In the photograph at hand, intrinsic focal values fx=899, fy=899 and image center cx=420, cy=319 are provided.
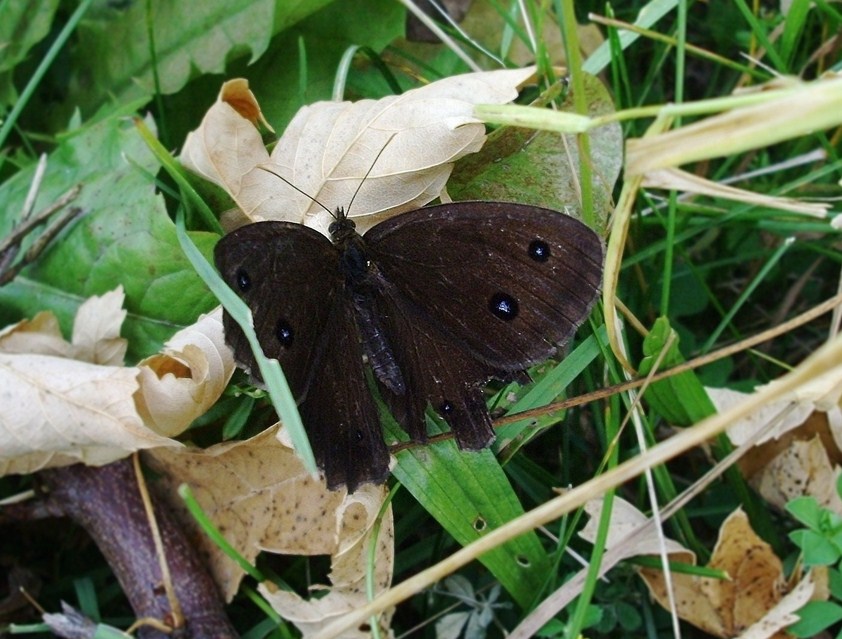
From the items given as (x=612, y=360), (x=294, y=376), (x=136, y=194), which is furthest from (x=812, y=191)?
(x=136, y=194)

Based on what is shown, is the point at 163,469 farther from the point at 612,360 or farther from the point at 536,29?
the point at 536,29

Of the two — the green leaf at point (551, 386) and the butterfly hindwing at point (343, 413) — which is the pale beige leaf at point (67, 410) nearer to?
the butterfly hindwing at point (343, 413)

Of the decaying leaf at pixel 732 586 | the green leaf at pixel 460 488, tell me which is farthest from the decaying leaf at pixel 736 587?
the green leaf at pixel 460 488

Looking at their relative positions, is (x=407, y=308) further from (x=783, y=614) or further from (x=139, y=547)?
(x=783, y=614)

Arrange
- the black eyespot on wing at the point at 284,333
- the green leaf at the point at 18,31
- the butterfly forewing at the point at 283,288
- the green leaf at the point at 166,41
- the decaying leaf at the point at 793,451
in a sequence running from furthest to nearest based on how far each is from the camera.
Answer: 1. the green leaf at the point at 18,31
2. the green leaf at the point at 166,41
3. the decaying leaf at the point at 793,451
4. the black eyespot on wing at the point at 284,333
5. the butterfly forewing at the point at 283,288

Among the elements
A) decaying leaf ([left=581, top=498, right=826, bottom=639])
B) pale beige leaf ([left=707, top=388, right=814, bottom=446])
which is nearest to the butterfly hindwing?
decaying leaf ([left=581, top=498, right=826, bottom=639])

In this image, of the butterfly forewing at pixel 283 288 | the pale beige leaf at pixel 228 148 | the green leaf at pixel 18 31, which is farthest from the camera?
the green leaf at pixel 18 31

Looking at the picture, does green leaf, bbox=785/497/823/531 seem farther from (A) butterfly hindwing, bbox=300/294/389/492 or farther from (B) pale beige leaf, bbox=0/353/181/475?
(B) pale beige leaf, bbox=0/353/181/475
